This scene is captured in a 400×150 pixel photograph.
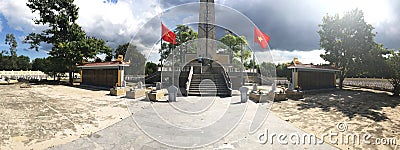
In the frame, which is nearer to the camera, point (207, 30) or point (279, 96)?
point (279, 96)

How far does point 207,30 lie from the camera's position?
22.3m

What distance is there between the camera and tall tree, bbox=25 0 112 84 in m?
20.0

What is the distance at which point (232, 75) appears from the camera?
67.8ft

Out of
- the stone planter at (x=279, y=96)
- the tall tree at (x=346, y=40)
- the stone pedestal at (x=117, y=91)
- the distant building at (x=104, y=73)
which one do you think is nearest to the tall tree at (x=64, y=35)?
the distant building at (x=104, y=73)

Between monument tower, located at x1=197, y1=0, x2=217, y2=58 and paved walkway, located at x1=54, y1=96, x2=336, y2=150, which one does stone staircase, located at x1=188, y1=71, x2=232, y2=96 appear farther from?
paved walkway, located at x1=54, y1=96, x2=336, y2=150

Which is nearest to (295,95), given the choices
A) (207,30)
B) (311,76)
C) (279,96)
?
(279,96)

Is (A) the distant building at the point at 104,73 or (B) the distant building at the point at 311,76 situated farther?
(A) the distant building at the point at 104,73

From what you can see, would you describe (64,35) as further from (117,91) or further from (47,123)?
(47,123)

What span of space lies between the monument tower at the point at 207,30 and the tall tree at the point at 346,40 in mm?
12269

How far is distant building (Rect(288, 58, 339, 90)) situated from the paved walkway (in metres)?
8.68

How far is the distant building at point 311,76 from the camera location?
15359mm

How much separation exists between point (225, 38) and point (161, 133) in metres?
31.7

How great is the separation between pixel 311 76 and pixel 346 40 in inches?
261

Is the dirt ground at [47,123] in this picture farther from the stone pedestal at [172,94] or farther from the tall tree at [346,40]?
the tall tree at [346,40]
